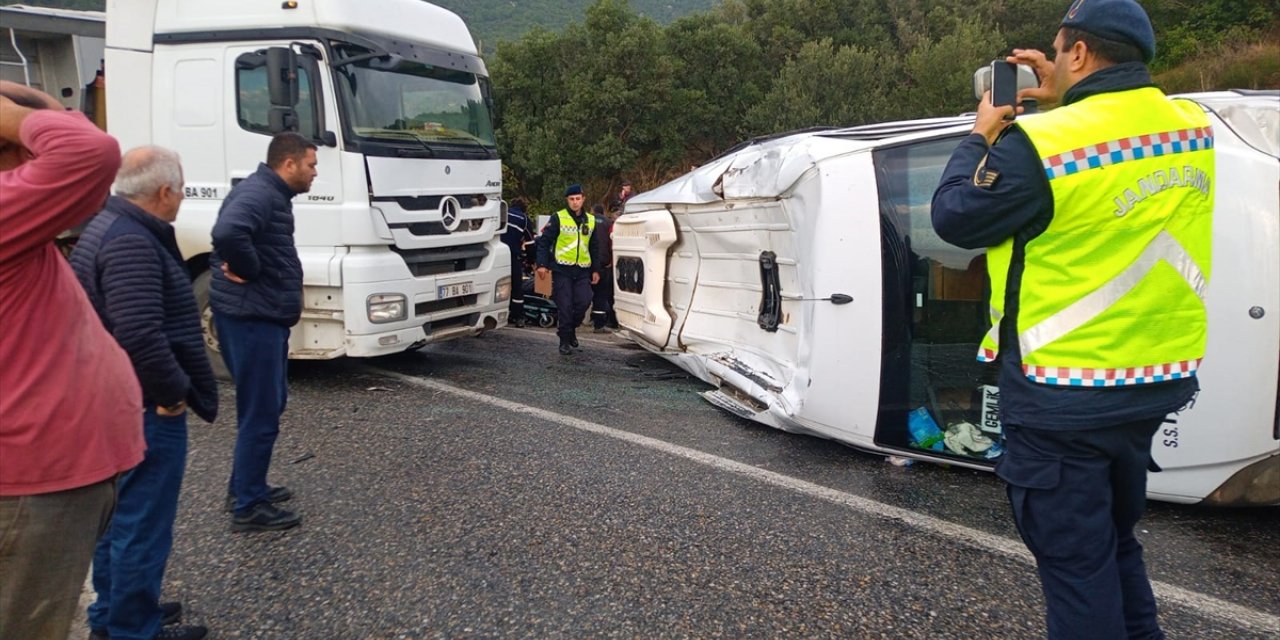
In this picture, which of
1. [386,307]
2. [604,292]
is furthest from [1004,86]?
[604,292]

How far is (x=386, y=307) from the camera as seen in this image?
5867 mm

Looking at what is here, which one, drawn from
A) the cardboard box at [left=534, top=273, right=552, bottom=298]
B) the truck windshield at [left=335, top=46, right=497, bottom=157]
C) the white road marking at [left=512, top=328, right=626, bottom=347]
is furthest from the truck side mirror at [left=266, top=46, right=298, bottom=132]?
the cardboard box at [left=534, top=273, right=552, bottom=298]

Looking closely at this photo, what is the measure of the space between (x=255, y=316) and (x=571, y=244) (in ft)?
15.4

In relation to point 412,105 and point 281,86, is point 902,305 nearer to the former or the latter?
point 412,105

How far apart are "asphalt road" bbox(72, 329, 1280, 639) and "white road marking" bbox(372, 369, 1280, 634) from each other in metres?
0.01

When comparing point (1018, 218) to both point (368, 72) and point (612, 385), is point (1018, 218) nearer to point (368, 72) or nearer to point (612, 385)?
point (612, 385)

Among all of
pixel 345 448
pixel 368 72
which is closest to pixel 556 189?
pixel 368 72

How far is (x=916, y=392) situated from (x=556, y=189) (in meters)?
18.6

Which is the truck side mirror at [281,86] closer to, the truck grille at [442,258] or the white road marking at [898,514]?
the truck grille at [442,258]

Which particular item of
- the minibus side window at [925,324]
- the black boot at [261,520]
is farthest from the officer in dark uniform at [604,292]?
the black boot at [261,520]

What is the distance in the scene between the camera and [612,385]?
6309 millimetres

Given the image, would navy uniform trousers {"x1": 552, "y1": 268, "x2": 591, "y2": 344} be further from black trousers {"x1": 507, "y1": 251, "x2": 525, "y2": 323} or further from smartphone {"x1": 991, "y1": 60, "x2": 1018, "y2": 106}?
smartphone {"x1": 991, "y1": 60, "x2": 1018, "y2": 106}

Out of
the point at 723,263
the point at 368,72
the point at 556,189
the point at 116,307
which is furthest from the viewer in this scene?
the point at 556,189

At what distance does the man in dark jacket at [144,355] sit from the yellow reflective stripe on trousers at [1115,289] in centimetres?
259
